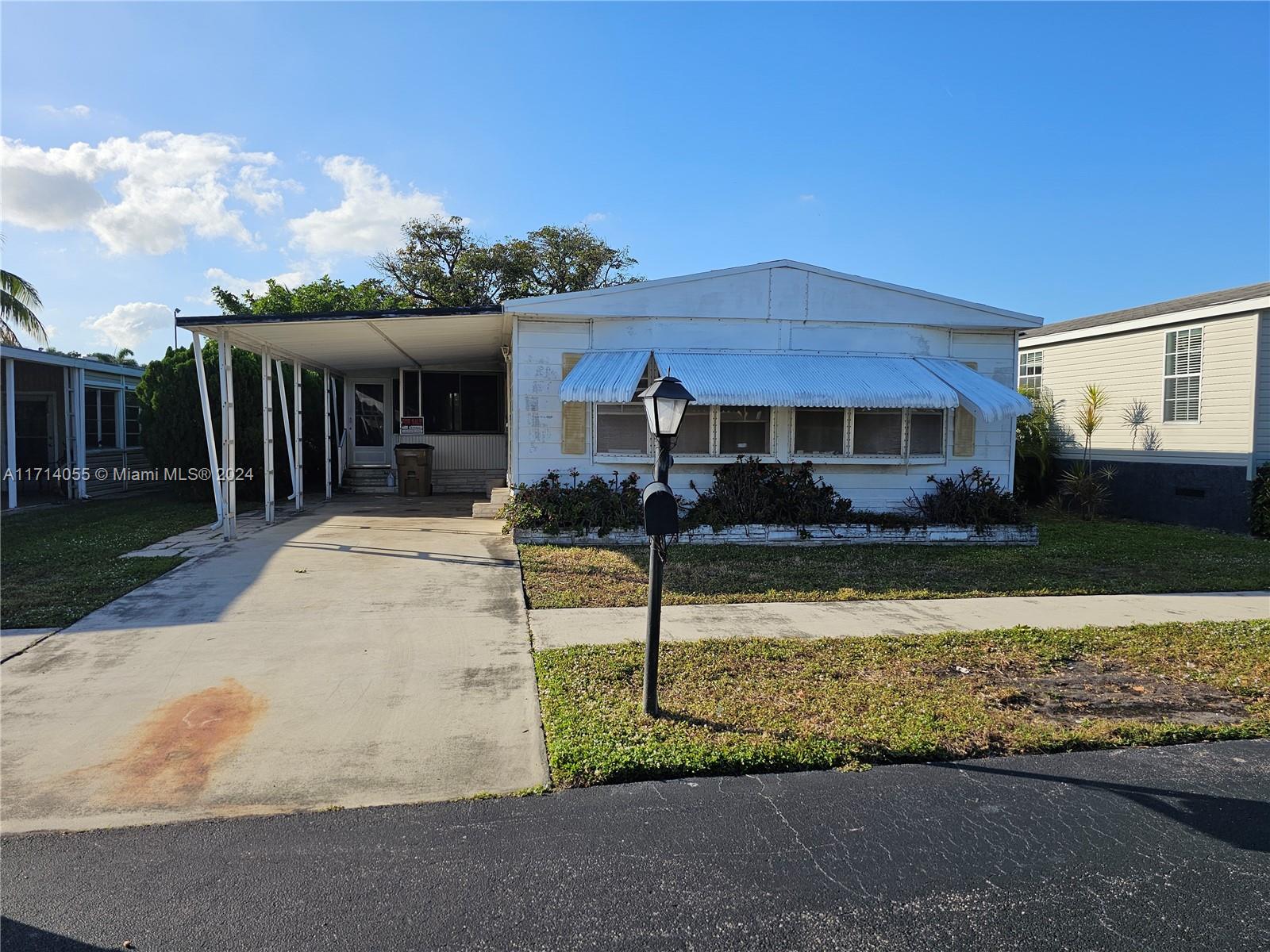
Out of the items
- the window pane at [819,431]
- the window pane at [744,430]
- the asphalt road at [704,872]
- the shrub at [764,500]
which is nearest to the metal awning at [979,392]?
the window pane at [819,431]

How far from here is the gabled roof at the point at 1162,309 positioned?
41.5ft

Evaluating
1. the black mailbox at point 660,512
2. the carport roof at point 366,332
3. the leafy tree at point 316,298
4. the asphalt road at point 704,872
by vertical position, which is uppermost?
the leafy tree at point 316,298

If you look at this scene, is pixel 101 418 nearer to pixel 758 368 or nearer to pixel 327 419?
pixel 327 419

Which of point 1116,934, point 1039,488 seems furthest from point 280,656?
point 1039,488

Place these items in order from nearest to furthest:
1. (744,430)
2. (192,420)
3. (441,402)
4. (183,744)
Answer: (183,744) → (744,430) → (192,420) → (441,402)

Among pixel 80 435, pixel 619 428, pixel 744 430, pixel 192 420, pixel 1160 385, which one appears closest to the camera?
pixel 619 428

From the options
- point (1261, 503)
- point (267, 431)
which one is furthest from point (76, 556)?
point (1261, 503)

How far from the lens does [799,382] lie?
34.0 ft

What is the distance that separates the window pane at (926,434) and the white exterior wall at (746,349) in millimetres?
124

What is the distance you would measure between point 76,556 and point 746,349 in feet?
29.4

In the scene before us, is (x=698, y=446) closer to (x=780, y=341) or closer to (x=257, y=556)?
(x=780, y=341)

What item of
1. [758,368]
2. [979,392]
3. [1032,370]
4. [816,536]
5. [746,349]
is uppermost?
[1032,370]

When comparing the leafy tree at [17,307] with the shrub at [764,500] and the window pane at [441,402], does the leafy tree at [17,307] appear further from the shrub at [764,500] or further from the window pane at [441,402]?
the shrub at [764,500]

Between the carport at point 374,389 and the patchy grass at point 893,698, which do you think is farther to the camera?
the carport at point 374,389
